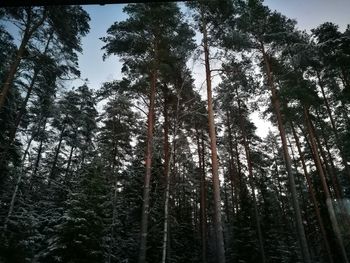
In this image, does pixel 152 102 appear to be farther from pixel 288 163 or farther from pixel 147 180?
pixel 288 163

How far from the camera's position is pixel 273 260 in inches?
912

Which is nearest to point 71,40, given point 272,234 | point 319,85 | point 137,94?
point 137,94

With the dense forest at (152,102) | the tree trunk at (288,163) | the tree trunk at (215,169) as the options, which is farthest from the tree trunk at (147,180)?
the tree trunk at (288,163)

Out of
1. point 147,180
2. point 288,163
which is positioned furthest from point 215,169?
point 288,163

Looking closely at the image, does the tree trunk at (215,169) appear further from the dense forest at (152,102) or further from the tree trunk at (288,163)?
the tree trunk at (288,163)

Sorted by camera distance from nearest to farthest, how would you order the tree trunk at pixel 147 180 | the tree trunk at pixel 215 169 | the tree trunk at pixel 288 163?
1. the tree trunk at pixel 215 169
2. the tree trunk at pixel 147 180
3. the tree trunk at pixel 288 163

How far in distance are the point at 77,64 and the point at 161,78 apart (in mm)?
4891

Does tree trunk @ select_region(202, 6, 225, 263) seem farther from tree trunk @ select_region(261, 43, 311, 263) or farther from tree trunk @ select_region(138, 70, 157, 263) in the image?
tree trunk @ select_region(261, 43, 311, 263)

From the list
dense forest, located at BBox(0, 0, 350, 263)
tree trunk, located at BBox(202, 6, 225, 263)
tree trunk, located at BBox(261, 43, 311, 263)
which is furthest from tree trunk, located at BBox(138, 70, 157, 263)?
tree trunk, located at BBox(261, 43, 311, 263)

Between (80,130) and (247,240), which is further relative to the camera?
(80,130)

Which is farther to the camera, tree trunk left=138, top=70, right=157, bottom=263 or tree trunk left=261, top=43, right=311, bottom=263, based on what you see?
tree trunk left=261, top=43, right=311, bottom=263

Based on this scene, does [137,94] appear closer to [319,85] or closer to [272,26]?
[272,26]

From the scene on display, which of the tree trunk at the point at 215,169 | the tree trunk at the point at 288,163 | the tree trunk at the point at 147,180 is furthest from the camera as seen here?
the tree trunk at the point at 288,163

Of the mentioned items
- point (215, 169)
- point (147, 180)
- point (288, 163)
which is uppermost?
point (288, 163)
